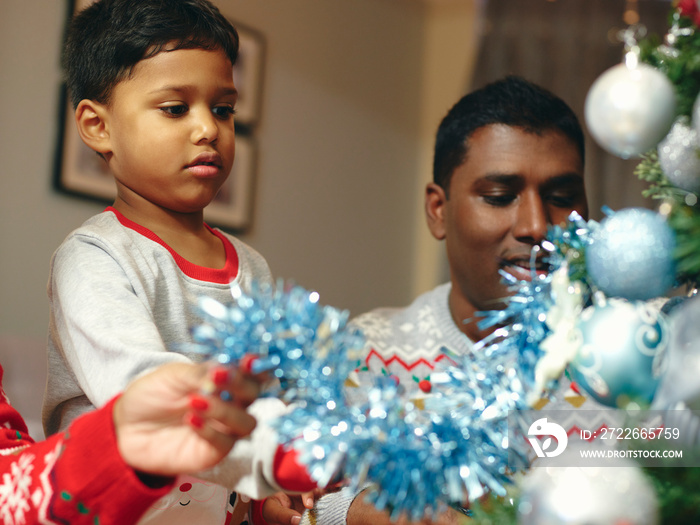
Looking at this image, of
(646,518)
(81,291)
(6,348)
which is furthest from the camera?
(6,348)

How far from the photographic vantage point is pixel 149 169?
0.82 meters

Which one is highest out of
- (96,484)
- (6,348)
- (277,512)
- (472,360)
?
(472,360)

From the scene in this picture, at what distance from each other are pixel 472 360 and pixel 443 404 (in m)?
0.07

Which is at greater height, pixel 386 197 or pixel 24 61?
pixel 24 61

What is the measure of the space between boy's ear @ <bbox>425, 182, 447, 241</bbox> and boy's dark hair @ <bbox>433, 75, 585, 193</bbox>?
0.02m

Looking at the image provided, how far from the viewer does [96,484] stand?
52cm

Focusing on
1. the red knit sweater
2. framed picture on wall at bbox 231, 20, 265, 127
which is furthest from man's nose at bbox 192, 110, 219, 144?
framed picture on wall at bbox 231, 20, 265, 127

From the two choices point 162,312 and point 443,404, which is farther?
point 162,312

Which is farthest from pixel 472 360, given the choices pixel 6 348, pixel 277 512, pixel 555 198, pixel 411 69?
pixel 411 69

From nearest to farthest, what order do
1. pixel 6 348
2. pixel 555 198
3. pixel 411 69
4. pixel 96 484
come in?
pixel 96 484 → pixel 555 198 → pixel 6 348 → pixel 411 69

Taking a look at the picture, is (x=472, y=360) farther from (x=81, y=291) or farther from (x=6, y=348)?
(x=6, y=348)

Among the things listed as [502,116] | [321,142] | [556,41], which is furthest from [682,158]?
[556,41]

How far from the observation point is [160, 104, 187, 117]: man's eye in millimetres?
815

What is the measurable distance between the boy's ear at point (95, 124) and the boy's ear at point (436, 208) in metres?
0.78
